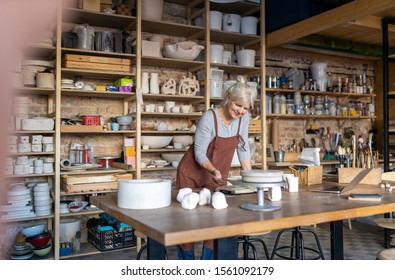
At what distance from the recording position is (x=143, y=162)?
16.3 ft

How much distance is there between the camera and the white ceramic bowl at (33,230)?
4317 millimetres

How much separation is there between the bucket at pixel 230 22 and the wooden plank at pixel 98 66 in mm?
1571

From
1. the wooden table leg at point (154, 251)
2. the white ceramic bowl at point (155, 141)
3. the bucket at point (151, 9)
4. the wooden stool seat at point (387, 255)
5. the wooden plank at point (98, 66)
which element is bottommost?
the wooden stool seat at point (387, 255)

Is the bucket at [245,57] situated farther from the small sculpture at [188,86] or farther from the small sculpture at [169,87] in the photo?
the small sculpture at [169,87]

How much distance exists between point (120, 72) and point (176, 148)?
3.96 feet

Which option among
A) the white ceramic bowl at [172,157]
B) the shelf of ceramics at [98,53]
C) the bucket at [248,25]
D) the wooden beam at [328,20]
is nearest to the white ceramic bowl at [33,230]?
the white ceramic bowl at [172,157]

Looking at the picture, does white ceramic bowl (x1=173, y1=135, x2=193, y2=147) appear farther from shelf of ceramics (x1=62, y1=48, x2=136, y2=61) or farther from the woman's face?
the woman's face

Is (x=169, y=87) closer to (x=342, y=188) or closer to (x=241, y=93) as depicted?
(x=241, y=93)

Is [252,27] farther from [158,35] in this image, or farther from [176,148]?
[176,148]

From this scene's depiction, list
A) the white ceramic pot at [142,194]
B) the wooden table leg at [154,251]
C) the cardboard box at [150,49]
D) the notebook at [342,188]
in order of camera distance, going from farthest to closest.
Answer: the cardboard box at [150,49] → the notebook at [342,188] → the wooden table leg at [154,251] → the white ceramic pot at [142,194]

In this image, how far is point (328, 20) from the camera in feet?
15.6

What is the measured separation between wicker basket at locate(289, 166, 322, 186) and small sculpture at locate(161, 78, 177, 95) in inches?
96.4

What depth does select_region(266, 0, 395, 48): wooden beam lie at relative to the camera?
4.23 meters
